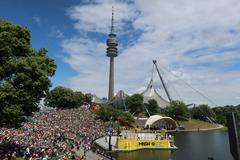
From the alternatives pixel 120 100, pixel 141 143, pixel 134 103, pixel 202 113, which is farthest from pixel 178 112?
pixel 141 143

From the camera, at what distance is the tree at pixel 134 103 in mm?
126706

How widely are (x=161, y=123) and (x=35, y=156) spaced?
274 ft

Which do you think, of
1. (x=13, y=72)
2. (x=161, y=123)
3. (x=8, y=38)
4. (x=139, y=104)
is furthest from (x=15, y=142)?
(x=139, y=104)

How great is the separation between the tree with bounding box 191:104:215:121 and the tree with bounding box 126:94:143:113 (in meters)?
32.7

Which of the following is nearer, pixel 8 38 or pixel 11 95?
pixel 11 95

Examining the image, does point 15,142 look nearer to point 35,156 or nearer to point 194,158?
point 35,156

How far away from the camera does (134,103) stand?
12688 centimetres

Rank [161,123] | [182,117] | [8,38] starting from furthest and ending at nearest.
A: [182,117] → [161,123] → [8,38]

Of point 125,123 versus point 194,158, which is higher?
point 125,123

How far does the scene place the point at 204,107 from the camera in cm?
14612

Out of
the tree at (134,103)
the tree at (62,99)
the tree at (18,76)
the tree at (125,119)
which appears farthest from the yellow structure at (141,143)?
the tree at (134,103)

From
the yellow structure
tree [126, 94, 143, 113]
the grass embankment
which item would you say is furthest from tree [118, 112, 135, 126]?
the yellow structure

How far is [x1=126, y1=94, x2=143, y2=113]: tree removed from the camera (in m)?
127

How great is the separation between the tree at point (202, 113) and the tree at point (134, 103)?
32701 mm
